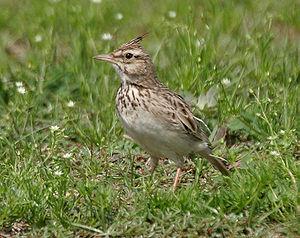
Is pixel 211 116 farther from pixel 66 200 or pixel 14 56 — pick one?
pixel 14 56

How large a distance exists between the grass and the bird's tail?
0.08m

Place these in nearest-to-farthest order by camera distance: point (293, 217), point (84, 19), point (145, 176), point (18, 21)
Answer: point (293, 217), point (145, 176), point (84, 19), point (18, 21)

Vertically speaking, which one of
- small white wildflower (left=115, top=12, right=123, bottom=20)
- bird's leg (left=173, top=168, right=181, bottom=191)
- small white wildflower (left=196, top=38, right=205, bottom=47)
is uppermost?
small white wildflower (left=196, top=38, right=205, bottom=47)

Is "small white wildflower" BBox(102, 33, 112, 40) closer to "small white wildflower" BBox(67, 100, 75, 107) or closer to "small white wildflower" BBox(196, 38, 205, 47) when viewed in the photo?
"small white wildflower" BBox(196, 38, 205, 47)

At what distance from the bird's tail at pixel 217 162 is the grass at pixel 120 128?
0.08 metres

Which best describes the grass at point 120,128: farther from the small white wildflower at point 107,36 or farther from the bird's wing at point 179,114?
the bird's wing at point 179,114

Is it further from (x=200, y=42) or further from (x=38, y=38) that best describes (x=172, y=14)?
(x=200, y=42)

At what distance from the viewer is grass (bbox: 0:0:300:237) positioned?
6773 millimetres

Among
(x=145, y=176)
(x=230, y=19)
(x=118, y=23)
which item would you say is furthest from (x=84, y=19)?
(x=145, y=176)

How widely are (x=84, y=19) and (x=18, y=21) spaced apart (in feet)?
3.46

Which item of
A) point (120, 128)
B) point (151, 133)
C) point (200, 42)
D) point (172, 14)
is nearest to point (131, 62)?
point (151, 133)

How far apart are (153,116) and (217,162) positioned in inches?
24.4

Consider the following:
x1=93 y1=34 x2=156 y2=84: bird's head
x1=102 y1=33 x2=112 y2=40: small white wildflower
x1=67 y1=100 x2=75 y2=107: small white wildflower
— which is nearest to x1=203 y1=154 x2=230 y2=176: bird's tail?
x1=93 y1=34 x2=156 y2=84: bird's head

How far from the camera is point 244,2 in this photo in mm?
11250
